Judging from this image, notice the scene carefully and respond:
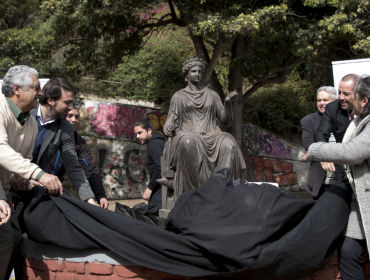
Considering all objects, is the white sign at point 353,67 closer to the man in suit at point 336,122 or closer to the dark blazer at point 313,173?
the dark blazer at point 313,173

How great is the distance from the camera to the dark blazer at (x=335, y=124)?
359cm

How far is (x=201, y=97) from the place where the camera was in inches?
218

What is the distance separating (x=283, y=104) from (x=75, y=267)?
16.5 metres

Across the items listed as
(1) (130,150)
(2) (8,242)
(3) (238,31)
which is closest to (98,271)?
(2) (8,242)

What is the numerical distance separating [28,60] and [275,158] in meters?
9.67

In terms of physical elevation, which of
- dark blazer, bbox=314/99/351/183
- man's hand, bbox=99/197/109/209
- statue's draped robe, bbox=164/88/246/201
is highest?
dark blazer, bbox=314/99/351/183

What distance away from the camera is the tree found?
9.52 m

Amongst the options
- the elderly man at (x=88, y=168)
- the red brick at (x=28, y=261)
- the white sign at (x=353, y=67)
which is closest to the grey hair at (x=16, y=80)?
the red brick at (x=28, y=261)

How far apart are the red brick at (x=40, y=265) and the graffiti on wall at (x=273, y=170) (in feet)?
42.8

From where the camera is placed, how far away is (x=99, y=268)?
2650 millimetres

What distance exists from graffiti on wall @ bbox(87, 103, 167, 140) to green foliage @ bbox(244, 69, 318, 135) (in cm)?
459

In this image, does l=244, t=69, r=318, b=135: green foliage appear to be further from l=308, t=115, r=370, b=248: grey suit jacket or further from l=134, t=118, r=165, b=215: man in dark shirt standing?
l=308, t=115, r=370, b=248: grey suit jacket

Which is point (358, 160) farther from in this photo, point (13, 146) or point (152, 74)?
point (152, 74)

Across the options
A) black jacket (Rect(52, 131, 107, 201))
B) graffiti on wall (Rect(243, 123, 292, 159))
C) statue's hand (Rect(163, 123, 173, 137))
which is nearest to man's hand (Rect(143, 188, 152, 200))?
statue's hand (Rect(163, 123, 173, 137))
